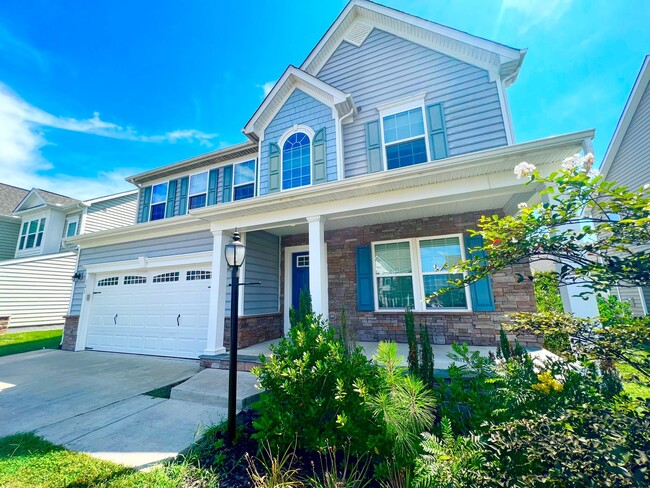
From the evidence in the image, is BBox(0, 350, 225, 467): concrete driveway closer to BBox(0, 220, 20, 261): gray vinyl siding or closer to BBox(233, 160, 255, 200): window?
BBox(233, 160, 255, 200): window

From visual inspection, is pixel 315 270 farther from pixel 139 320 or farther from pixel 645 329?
pixel 139 320

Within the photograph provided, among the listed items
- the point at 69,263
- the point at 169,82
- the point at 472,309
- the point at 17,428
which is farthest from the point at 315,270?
the point at 69,263

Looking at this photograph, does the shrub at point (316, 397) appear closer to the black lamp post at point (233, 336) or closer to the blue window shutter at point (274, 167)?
the black lamp post at point (233, 336)

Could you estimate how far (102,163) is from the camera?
1383 centimetres

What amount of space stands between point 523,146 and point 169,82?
407 inches

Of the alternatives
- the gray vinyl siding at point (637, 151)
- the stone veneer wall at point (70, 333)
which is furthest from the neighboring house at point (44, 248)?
the gray vinyl siding at point (637, 151)

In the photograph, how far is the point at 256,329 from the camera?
6.81 metres

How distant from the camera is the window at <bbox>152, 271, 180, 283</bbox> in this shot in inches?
298

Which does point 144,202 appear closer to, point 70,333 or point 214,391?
point 70,333

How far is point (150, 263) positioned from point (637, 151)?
1616cm

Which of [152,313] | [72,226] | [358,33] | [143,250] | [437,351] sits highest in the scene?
[358,33]

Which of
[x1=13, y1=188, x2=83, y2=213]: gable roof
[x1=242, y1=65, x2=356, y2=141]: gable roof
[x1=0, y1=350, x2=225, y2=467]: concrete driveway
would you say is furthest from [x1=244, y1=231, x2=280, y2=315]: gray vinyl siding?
[x1=13, y1=188, x2=83, y2=213]: gable roof

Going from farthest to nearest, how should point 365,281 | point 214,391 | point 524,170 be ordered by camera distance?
point 365,281 < point 214,391 < point 524,170

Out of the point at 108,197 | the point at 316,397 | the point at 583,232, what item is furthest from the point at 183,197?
the point at 583,232
